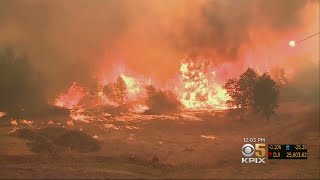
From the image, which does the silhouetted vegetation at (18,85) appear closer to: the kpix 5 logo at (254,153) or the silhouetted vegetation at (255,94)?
the silhouetted vegetation at (255,94)

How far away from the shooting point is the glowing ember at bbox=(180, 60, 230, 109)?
28.2 metres

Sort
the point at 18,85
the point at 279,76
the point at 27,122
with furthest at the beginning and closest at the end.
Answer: the point at 279,76, the point at 18,85, the point at 27,122

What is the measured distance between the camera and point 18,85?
25.8 m

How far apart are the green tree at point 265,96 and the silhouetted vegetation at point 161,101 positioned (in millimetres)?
6259

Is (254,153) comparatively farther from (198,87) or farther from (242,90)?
Result: (198,87)

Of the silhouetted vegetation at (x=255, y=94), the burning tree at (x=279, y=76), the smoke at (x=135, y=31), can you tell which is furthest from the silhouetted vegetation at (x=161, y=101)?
the burning tree at (x=279, y=76)

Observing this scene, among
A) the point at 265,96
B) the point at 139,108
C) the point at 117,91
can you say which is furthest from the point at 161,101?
the point at 265,96

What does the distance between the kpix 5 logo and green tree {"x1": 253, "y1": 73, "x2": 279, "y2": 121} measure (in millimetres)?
5482

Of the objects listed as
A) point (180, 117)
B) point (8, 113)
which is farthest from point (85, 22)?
point (180, 117)

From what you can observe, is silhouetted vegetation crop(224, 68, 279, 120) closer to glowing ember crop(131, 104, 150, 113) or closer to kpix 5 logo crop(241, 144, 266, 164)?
kpix 5 logo crop(241, 144, 266, 164)

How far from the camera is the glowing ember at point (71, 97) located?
26.4 m

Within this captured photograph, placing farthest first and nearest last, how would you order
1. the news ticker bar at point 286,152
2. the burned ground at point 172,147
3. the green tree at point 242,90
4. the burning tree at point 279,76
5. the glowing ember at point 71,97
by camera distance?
1. the burning tree at point 279,76
2. the green tree at point 242,90
3. the glowing ember at point 71,97
4. the news ticker bar at point 286,152
5. the burned ground at point 172,147

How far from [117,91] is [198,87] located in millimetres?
6860

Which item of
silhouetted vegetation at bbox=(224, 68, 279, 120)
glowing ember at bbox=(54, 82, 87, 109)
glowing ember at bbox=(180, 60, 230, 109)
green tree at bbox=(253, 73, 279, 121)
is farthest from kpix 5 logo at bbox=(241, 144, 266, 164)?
glowing ember at bbox=(54, 82, 87, 109)
